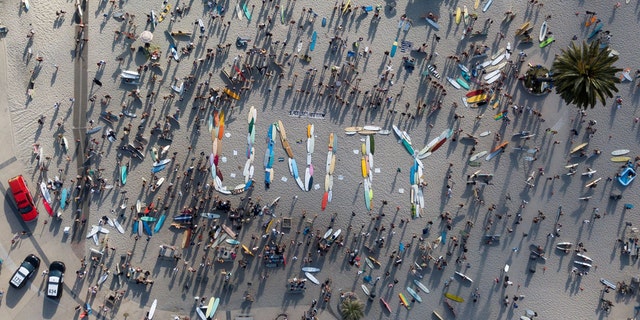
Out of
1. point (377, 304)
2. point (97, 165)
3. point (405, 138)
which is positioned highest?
point (405, 138)

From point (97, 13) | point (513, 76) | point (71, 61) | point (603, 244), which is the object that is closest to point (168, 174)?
point (71, 61)

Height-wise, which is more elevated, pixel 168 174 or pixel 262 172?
pixel 262 172

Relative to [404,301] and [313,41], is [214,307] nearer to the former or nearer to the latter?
[404,301]

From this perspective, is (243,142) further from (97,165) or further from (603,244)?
(603,244)

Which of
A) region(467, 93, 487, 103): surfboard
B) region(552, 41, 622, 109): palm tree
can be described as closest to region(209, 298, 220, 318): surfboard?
region(467, 93, 487, 103): surfboard

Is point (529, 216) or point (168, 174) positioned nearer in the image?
point (168, 174)

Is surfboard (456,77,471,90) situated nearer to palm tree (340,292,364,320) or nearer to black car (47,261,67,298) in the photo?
palm tree (340,292,364,320)
